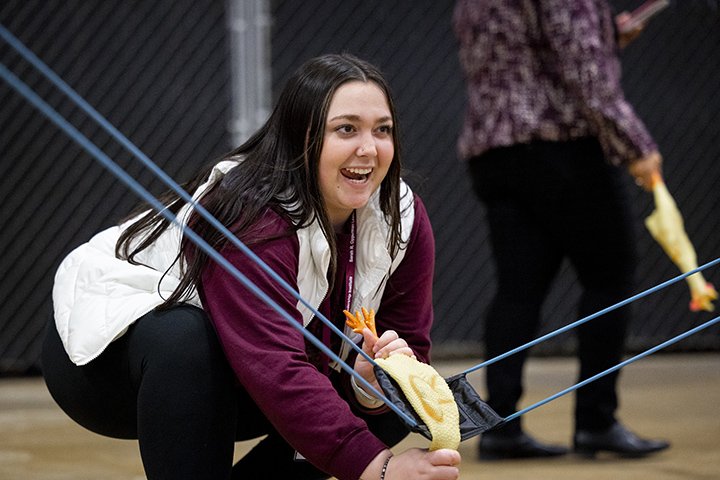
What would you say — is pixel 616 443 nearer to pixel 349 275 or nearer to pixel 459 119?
pixel 349 275

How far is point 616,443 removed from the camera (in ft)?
7.68

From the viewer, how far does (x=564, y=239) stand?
2.39 metres

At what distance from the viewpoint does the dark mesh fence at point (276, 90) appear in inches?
138

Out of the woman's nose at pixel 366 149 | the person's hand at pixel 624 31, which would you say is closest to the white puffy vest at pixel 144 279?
the woman's nose at pixel 366 149

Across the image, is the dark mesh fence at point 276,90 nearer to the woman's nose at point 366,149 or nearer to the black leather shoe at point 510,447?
the black leather shoe at point 510,447

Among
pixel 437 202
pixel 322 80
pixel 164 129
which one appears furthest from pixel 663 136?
pixel 322 80

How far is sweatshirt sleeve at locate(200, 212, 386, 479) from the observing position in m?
1.29

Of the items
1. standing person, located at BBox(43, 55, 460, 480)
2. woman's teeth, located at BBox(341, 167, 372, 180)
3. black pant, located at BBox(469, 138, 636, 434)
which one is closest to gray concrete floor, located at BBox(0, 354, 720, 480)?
black pant, located at BBox(469, 138, 636, 434)

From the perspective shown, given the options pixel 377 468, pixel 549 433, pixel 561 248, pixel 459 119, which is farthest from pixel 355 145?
pixel 459 119

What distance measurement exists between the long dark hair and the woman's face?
11 millimetres

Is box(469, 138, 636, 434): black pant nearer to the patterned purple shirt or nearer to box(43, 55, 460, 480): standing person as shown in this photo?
the patterned purple shirt

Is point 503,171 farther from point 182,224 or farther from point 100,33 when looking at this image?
point 100,33

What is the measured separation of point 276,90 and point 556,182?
1654mm

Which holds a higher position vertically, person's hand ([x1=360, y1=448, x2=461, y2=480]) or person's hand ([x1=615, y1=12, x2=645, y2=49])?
person's hand ([x1=615, y1=12, x2=645, y2=49])
